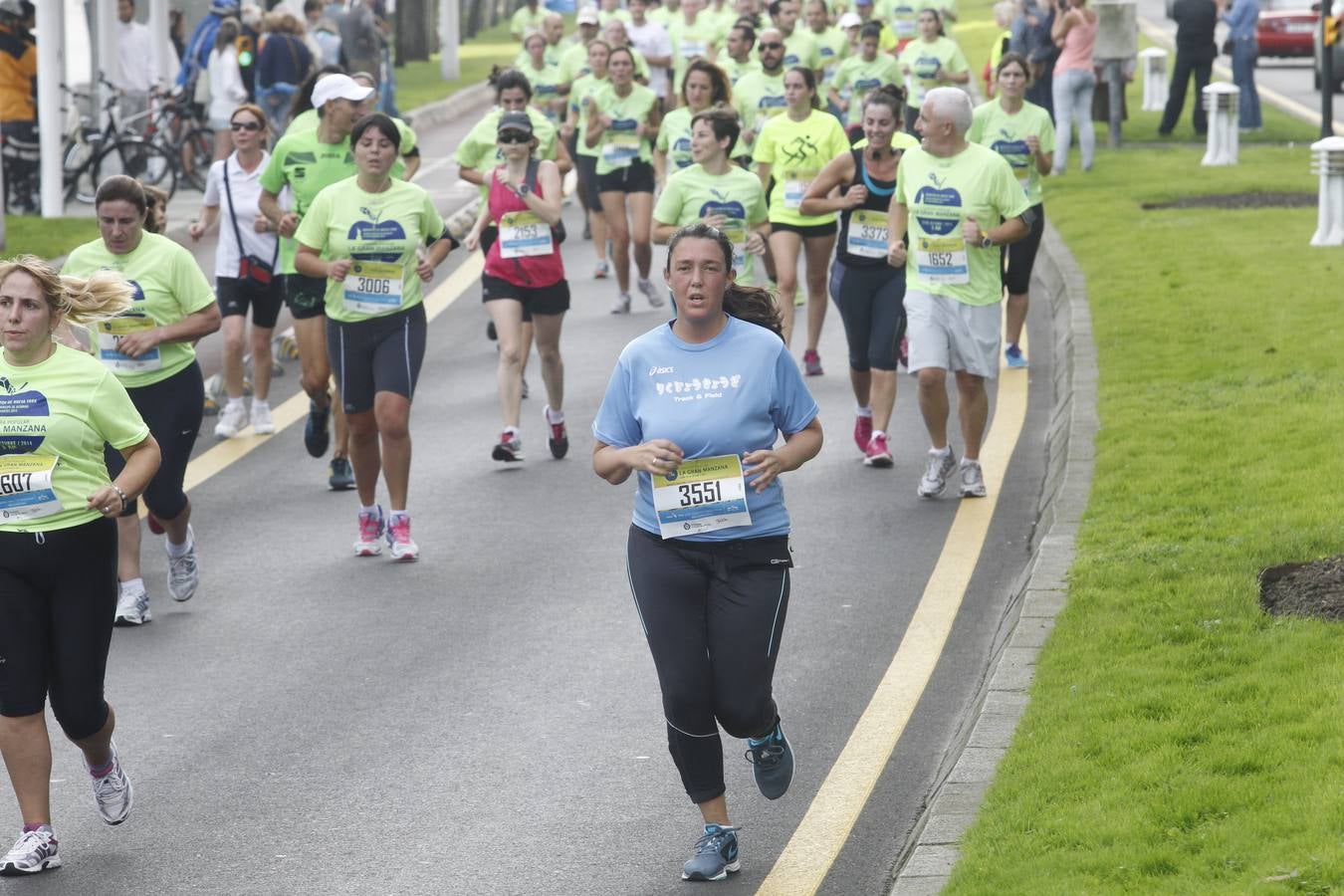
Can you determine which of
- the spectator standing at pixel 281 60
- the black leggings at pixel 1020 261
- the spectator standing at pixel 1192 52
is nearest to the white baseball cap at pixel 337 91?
the black leggings at pixel 1020 261

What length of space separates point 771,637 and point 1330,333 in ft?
26.6

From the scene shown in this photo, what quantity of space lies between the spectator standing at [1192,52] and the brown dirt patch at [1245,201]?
19.7 feet

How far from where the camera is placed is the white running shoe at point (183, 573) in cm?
955

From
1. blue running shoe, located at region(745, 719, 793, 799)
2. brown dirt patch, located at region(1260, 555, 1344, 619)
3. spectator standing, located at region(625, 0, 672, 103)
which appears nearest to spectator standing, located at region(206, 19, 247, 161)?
spectator standing, located at region(625, 0, 672, 103)

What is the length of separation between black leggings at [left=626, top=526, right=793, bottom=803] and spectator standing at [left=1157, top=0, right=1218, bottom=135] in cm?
2235

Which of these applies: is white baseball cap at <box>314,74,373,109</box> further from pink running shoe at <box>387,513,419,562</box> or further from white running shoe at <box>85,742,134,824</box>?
white running shoe at <box>85,742,134,824</box>

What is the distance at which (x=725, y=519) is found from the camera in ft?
20.5

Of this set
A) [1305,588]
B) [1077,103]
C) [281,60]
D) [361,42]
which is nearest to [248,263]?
[1305,588]

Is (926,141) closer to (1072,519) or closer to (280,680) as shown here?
(1072,519)

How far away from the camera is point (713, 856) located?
6320 mm

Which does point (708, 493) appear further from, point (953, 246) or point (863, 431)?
point (863, 431)

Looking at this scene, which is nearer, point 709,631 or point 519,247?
point 709,631

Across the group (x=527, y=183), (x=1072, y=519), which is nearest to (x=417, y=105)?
(x=527, y=183)

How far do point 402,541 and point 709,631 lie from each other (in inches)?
169
